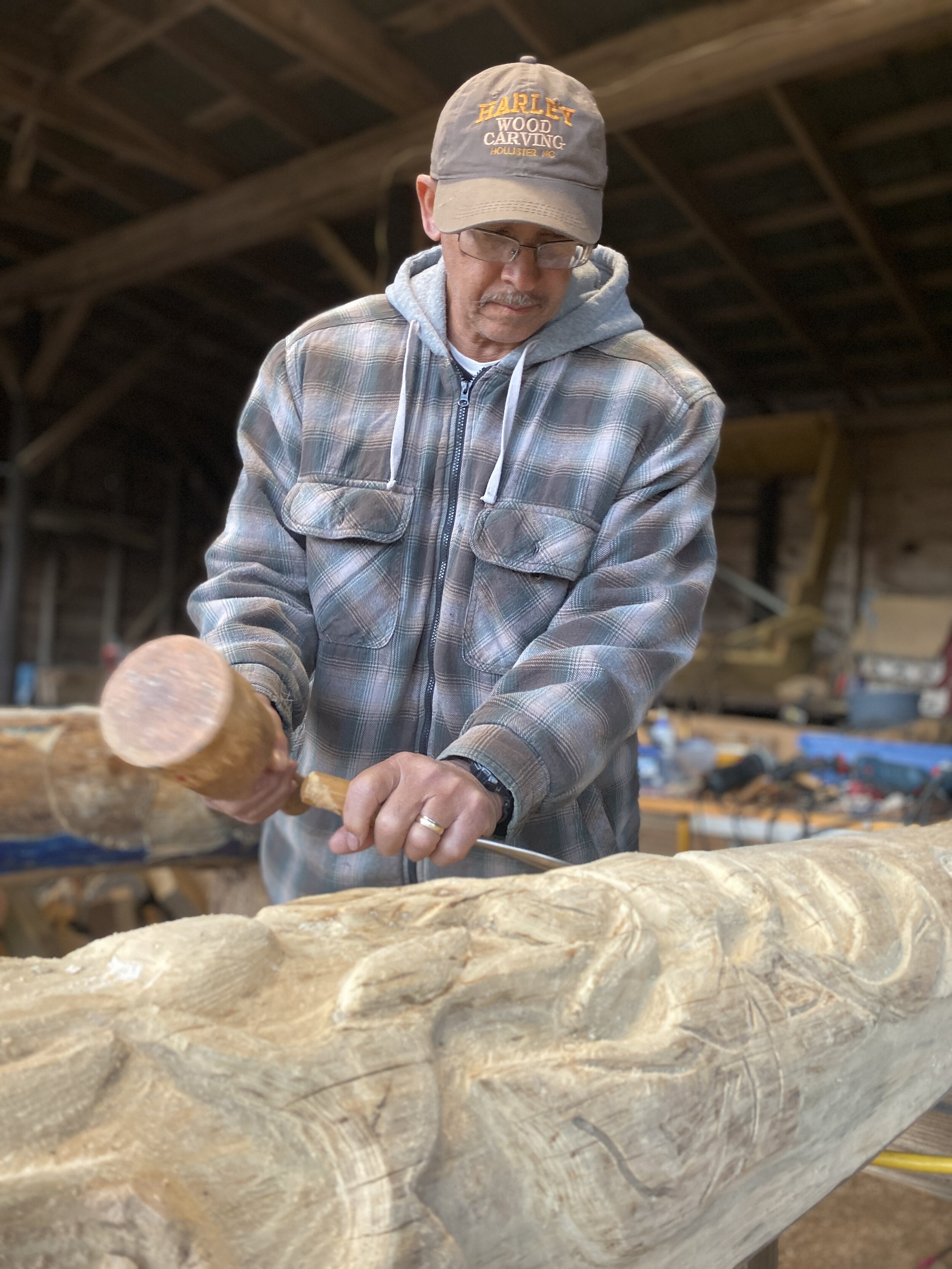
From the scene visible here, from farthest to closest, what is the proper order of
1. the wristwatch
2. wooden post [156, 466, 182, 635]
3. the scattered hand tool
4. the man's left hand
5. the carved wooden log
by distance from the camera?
wooden post [156, 466, 182, 635], the carved wooden log, the wristwatch, the man's left hand, the scattered hand tool

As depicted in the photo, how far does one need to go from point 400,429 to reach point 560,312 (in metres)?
0.34

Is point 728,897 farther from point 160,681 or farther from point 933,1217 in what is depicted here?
point 933,1217

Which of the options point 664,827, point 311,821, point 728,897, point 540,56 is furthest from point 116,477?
point 728,897

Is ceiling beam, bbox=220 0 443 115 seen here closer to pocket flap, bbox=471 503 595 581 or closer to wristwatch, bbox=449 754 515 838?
pocket flap, bbox=471 503 595 581

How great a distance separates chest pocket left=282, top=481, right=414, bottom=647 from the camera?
1.71 m

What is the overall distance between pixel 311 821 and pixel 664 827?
1.78m

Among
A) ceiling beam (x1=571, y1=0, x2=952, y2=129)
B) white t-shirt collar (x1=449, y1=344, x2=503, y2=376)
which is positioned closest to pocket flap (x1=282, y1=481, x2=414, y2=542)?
white t-shirt collar (x1=449, y1=344, x2=503, y2=376)

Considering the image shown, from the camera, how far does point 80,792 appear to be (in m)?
2.63

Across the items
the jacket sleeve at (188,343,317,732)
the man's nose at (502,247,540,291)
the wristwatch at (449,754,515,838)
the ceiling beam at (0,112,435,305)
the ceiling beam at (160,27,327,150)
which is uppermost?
the ceiling beam at (160,27,327,150)

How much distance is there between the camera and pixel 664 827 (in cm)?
333

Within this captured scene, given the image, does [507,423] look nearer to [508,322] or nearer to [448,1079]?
[508,322]

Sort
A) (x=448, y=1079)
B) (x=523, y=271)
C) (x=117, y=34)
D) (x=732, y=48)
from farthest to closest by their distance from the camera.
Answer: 1. (x=117, y=34)
2. (x=732, y=48)
3. (x=523, y=271)
4. (x=448, y=1079)

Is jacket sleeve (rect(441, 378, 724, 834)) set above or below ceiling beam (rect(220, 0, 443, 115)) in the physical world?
below

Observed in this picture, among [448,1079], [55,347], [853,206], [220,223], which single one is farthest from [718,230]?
[448,1079]
